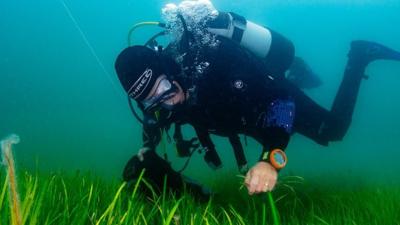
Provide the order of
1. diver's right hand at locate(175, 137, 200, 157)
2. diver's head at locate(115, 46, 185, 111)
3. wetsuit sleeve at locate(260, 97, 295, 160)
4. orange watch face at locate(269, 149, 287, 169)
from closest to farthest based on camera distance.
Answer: orange watch face at locate(269, 149, 287, 169) → wetsuit sleeve at locate(260, 97, 295, 160) → diver's head at locate(115, 46, 185, 111) → diver's right hand at locate(175, 137, 200, 157)

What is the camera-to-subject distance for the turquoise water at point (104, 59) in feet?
167

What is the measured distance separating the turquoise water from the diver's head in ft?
123

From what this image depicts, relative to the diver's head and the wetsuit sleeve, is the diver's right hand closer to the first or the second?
the diver's head

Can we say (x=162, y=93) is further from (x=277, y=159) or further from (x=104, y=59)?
(x=104, y=59)

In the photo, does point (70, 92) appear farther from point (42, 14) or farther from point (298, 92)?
point (298, 92)

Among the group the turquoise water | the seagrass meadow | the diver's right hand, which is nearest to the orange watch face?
the diver's right hand

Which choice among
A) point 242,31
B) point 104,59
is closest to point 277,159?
point 242,31

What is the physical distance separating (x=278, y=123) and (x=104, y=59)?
7145 cm

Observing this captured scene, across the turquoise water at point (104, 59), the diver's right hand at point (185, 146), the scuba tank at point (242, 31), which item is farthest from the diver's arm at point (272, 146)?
the turquoise water at point (104, 59)

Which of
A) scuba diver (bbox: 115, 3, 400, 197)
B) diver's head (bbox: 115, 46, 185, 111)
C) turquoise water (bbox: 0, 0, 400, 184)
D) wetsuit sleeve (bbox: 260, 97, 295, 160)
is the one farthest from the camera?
turquoise water (bbox: 0, 0, 400, 184)

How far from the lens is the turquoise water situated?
2008 inches

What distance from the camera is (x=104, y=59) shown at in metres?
71.7

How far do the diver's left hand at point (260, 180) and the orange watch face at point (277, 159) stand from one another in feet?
0.60

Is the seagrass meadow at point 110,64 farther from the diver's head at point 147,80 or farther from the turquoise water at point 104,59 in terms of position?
the diver's head at point 147,80
